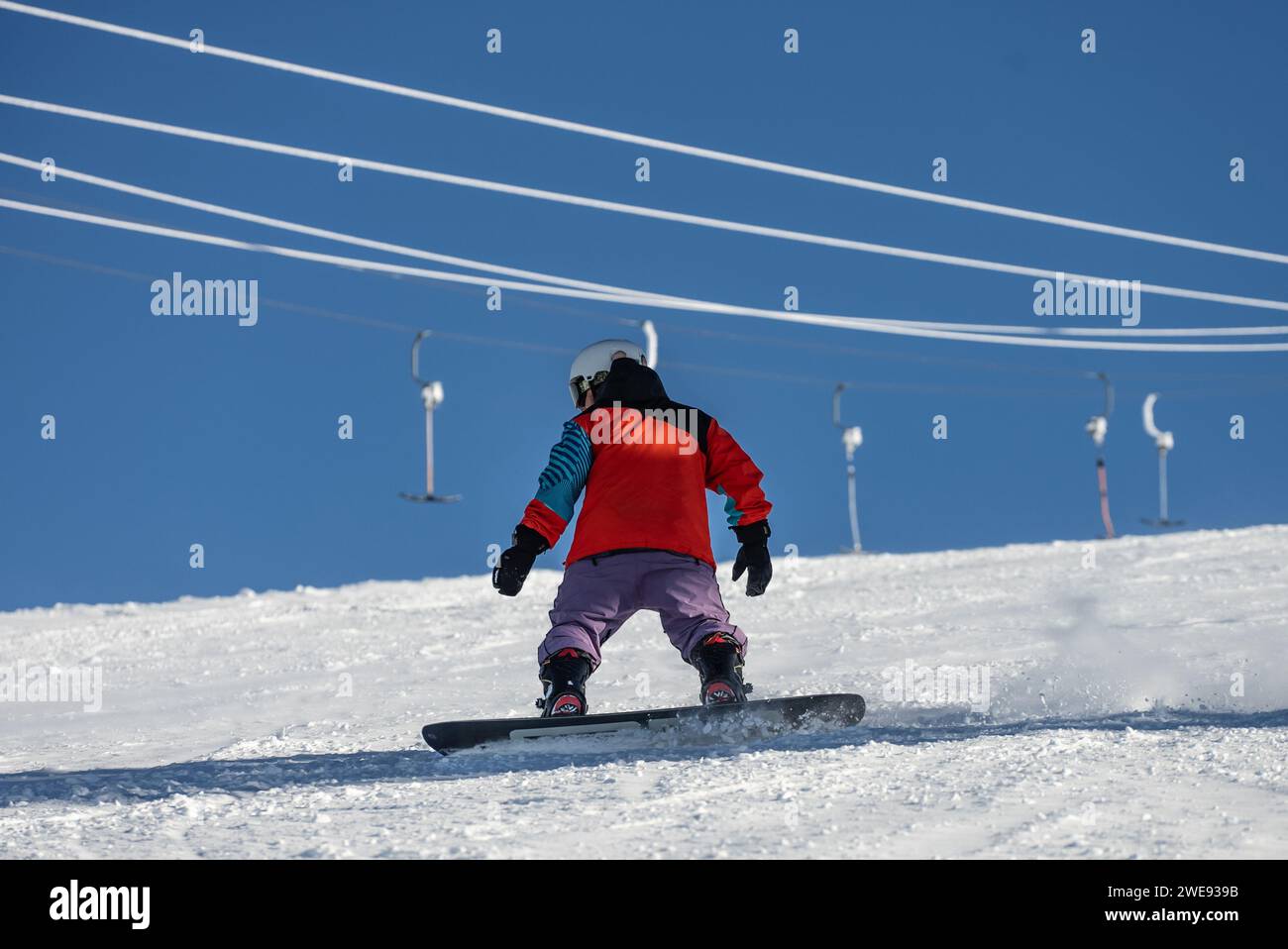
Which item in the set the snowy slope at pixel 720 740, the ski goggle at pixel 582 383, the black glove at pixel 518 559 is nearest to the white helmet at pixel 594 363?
the ski goggle at pixel 582 383

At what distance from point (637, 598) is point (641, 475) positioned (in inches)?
20.7

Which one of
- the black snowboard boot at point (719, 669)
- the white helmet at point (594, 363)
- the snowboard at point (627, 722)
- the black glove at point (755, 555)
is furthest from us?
the white helmet at point (594, 363)

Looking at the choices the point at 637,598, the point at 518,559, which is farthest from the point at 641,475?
the point at 518,559

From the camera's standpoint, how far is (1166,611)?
11781 millimetres

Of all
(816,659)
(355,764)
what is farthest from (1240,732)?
(816,659)

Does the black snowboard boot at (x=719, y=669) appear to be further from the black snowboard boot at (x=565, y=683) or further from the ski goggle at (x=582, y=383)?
the ski goggle at (x=582, y=383)

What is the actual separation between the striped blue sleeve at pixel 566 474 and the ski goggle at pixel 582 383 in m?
0.39

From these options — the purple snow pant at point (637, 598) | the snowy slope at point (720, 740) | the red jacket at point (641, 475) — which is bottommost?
the snowy slope at point (720, 740)

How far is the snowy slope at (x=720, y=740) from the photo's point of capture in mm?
3756

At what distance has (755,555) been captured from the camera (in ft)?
21.6

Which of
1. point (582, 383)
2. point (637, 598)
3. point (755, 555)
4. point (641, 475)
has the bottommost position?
point (637, 598)

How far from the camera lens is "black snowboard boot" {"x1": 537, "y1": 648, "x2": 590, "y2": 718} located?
Answer: 5.97 meters

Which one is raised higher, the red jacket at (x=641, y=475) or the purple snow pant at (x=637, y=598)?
the red jacket at (x=641, y=475)

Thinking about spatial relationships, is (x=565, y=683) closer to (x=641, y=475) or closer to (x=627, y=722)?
(x=627, y=722)
